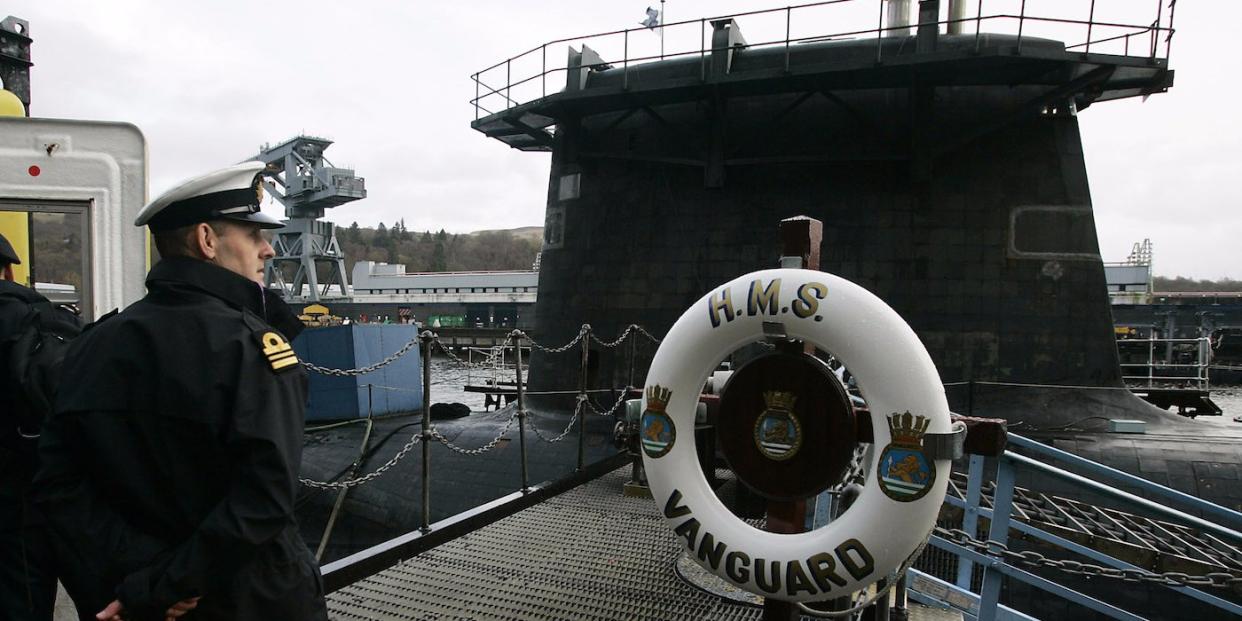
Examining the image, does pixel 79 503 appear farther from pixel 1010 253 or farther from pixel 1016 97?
pixel 1016 97

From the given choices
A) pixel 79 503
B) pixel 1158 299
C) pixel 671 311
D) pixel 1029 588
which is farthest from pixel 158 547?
pixel 1158 299

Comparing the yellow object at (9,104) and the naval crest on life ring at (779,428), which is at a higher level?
the yellow object at (9,104)

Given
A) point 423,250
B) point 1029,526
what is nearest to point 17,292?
point 1029,526

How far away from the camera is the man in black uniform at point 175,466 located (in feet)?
5.94

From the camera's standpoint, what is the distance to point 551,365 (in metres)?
11.7

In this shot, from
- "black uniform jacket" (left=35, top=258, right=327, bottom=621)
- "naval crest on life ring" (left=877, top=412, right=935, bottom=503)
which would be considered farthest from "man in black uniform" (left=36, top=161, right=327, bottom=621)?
"naval crest on life ring" (left=877, top=412, right=935, bottom=503)

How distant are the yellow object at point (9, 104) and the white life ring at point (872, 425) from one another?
5594 millimetres

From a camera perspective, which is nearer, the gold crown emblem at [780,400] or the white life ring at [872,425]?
the white life ring at [872,425]

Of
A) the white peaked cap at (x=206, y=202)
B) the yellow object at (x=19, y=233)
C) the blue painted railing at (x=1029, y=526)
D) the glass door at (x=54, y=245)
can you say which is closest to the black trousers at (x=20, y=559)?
the white peaked cap at (x=206, y=202)

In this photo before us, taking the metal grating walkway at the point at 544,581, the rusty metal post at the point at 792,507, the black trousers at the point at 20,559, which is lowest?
the metal grating walkway at the point at 544,581

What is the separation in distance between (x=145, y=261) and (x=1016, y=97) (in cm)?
944

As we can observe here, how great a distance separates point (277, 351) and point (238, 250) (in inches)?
16.4

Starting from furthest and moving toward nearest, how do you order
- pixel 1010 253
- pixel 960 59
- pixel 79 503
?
pixel 1010 253 < pixel 960 59 < pixel 79 503

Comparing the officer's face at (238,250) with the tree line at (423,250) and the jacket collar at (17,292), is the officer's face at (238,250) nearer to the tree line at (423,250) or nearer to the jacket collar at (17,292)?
the jacket collar at (17,292)
